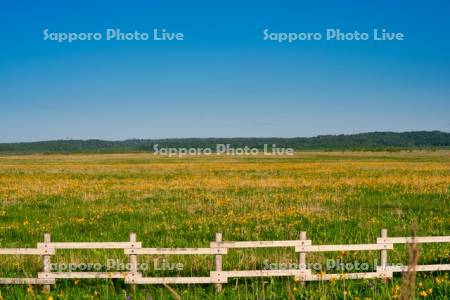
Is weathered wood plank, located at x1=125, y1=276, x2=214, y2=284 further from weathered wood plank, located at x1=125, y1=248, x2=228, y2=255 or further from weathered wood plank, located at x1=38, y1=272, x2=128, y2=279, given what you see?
weathered wood plank, located at x1=125, y1=248, x2=228, y2=255

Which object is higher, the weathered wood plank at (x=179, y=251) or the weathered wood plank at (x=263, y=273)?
the weathered wood plank at (x=179, y=251)

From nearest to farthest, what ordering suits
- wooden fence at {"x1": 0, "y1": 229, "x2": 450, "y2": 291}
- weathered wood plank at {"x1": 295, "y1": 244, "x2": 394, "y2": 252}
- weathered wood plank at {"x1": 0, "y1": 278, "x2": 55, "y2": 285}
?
weathered wood plank at {"x1": 0, "y1": 278, "x2": 55, "y2": 285}, wooden fence at {"x1": 0, "y1": 229, "x2": 450, "y2": 291}, weathered wood plank at {"x1": 295, "y1": 244, "x2": 394, "y2": 252}

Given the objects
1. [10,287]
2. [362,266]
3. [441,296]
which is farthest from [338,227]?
[10,287]

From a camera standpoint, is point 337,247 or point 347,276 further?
point 337,247

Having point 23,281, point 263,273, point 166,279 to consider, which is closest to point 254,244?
point 263,273

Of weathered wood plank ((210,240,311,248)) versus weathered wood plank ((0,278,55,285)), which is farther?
weathered wood plank ((210,240,311,248))

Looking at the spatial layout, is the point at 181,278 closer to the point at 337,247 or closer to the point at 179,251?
the point at 179,251

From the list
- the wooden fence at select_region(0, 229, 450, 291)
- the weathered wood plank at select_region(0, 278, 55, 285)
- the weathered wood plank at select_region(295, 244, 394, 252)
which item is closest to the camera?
the weathered wood plank at select_region(0, 278, 55, 285)

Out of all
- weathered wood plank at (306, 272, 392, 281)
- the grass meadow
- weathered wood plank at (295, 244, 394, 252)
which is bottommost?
the grass meadow

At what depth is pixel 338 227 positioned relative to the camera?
1552cm

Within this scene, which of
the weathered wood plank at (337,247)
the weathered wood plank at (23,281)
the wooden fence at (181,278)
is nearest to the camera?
the weathered wood plank at (23,281)

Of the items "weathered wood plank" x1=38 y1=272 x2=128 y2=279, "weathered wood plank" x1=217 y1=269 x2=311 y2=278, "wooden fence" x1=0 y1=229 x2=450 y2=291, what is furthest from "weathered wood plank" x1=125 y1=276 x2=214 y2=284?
"weathered wood plank" x1=217 y1=269 x2=311 y2=278

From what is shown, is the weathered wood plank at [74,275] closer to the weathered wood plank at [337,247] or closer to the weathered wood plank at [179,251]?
the weathered wood plank at [179,251]

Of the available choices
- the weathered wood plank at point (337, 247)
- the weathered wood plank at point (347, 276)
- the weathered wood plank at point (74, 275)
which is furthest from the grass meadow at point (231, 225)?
the weathered wood plank at point (337, 247)
